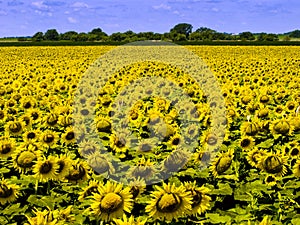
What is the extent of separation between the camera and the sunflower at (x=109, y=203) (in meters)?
3.19

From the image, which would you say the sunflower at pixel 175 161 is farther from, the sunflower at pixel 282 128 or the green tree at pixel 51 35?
the green tree at pixel 51 35

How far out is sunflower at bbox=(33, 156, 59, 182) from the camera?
167 inches

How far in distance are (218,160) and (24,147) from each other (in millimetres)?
1965

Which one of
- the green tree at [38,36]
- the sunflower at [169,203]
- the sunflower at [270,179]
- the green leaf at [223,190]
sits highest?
the sunflower at [169,203]

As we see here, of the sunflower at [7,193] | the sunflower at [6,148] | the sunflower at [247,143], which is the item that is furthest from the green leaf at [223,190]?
the sunflower at [6,148]

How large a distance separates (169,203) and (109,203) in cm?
40

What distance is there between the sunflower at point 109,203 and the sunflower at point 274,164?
1786 mm

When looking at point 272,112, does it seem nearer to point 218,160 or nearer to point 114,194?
point 218,160

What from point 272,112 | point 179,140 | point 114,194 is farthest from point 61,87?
point 114,194

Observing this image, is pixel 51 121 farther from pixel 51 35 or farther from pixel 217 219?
pixel 51 35

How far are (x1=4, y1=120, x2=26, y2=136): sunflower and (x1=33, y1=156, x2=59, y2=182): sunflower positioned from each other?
2.17 m

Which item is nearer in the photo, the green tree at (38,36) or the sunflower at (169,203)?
the sunflower at (169,203)

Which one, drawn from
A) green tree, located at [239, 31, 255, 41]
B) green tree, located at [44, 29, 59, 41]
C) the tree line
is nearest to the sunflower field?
the tree line

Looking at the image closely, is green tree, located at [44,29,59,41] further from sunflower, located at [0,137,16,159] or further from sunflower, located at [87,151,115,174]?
sunflower, located at [87,151,115,174]
